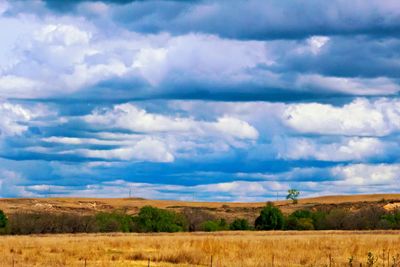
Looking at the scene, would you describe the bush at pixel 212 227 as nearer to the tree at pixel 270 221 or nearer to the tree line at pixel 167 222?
the tree line at pixel 167 222

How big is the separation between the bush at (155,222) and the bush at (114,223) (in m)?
1.15

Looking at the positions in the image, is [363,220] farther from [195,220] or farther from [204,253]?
[204,253]

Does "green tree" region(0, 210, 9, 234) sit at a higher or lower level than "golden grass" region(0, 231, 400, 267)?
higher

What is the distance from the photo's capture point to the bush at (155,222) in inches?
4609

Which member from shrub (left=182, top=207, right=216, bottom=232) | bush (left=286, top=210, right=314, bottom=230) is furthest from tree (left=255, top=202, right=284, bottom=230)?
shrub (left=182, top=207, right=216, bottom=232)

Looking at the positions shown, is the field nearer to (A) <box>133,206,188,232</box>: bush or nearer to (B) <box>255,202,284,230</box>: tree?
(A) <box>133,206,188,232</box>: bush

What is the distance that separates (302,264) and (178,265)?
770 centimetres

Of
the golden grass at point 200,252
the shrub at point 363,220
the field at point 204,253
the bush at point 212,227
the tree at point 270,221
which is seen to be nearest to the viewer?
the field at point 204,253

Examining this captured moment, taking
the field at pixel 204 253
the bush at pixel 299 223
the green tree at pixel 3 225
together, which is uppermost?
the bush at pixel 299 223

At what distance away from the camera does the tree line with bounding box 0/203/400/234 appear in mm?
112750

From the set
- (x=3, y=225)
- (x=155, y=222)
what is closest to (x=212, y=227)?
(x=155, y=222)

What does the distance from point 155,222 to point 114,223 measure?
239 inches

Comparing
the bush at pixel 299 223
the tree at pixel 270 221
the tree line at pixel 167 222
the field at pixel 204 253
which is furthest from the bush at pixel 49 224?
the field at pixel 204 253

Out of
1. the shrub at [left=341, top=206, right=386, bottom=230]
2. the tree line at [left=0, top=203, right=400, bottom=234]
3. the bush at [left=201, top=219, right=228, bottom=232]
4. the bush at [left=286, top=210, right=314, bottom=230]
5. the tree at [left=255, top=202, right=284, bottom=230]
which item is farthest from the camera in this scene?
the shrub at [left=341, top=206, right=386, bottom=230]
